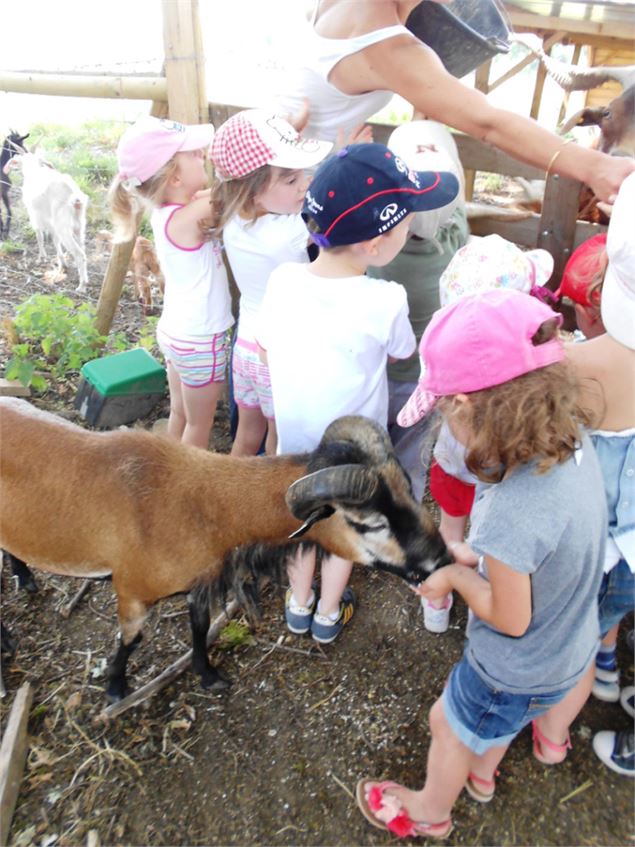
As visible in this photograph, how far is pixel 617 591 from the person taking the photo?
2596 mm

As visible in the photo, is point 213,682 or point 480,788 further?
point 213,682

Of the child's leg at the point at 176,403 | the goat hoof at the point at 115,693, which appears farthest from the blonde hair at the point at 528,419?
the child's leg at the point at 176,403

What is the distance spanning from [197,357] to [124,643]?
166 cm

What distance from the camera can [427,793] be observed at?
252 cm

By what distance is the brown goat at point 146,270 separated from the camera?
22.0 feet

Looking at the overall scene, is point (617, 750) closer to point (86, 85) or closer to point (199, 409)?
point (199, 409)

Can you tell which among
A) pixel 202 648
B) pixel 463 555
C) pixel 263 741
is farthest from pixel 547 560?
pixel 202 648

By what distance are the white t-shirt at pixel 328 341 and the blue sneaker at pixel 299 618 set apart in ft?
3.71

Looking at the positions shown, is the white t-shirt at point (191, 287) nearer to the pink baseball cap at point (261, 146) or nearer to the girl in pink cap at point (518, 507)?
the pink baseball cap at point (261, 146)

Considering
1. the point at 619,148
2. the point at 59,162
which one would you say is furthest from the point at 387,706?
the point at 59,162

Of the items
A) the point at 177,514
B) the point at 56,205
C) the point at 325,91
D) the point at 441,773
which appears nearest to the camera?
the point at 441,773

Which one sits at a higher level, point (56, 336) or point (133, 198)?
point (133, 198)

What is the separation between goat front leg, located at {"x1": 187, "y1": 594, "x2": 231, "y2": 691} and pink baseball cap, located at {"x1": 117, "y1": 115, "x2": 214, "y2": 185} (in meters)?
2.27

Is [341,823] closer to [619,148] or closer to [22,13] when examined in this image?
[619,148]
